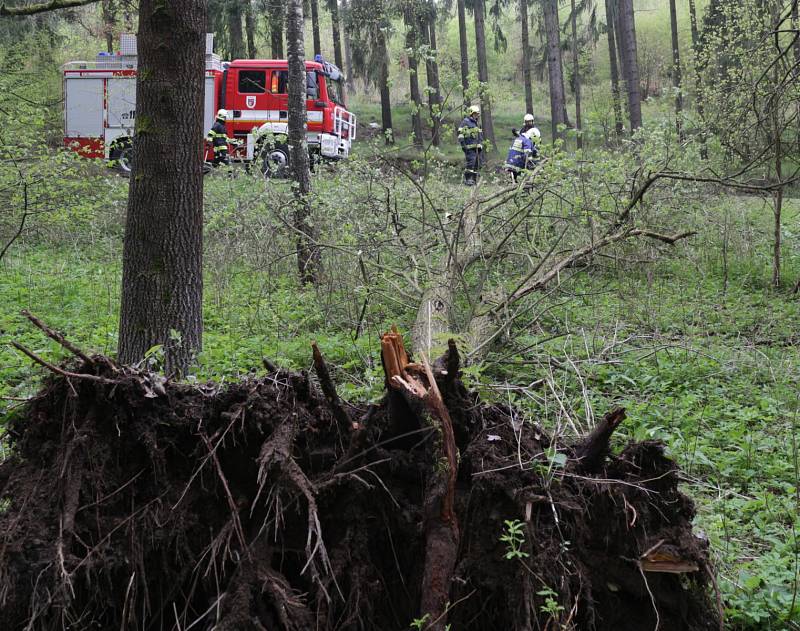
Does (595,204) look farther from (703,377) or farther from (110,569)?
(110,569)

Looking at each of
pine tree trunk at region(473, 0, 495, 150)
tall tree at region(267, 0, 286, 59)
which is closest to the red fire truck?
tall tree at region(267, 0, 286, 59)

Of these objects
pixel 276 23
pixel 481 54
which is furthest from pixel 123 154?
pixel 481 54

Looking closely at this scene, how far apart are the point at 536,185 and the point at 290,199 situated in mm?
3231

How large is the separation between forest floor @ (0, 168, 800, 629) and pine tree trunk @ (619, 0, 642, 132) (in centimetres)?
904

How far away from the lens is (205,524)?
289cm

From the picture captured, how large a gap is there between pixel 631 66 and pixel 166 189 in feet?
62.5

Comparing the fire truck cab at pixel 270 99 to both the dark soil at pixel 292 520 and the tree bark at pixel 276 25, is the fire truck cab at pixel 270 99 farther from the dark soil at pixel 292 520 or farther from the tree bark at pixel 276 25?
the dark soil at pixel 292 520

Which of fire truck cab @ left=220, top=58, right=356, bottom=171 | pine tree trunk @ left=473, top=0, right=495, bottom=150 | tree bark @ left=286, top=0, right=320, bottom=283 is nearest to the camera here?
tree bark @ left=286, top=0, right=320, bottom=283

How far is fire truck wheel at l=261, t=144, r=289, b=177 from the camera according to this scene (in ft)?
35.9

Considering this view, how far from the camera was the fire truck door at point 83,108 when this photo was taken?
2181 cm

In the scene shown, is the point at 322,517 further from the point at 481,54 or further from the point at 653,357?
the point at 481,54

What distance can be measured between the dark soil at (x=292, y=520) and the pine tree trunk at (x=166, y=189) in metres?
2.53

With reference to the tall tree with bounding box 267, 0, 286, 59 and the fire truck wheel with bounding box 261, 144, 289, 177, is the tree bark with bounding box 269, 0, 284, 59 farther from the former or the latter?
the fire truck wheel with bounding box 261, 144, 289, 177

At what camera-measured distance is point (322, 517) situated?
2941 millimetres
